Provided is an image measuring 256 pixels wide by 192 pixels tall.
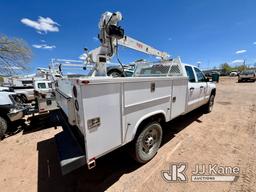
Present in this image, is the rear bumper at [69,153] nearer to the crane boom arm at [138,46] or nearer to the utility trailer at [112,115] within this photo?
the utility trailer at [112,115]

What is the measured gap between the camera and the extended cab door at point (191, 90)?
3953 mm

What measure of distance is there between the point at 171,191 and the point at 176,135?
2055 millimetres

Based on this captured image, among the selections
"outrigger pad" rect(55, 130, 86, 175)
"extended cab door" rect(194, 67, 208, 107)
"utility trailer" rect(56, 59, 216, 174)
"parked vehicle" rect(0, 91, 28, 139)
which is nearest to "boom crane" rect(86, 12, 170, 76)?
"utility trailer" rect(56, 59, 216, 174)

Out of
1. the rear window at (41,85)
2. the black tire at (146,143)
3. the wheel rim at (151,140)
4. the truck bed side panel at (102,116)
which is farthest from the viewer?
the rear window at (41,85)

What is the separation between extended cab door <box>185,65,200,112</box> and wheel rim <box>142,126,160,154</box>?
153cm

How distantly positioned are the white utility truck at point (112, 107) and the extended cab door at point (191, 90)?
5 cm

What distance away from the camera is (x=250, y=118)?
5.39 meters

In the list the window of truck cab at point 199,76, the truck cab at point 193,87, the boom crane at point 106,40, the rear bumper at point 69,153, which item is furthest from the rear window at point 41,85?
the window of truck cab at point 199,76

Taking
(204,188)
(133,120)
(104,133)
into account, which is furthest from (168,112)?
(104,133)

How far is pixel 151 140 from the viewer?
299 cm

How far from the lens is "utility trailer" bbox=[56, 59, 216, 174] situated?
1.74m

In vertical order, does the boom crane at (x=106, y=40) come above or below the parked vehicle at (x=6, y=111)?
above

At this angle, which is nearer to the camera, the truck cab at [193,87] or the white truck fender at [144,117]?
the white truck fender at [144,117]

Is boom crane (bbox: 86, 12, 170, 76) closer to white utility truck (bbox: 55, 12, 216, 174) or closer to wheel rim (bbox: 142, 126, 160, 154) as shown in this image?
white utility truck (bbox: 55, 12, 216, 174)
